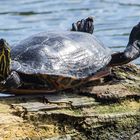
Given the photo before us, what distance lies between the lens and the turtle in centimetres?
449

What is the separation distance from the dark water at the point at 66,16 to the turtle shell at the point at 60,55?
306cm

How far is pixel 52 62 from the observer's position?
15.1 ft

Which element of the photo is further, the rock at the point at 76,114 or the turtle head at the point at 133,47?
the turtle head at the point at 133,47

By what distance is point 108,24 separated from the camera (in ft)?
30.9

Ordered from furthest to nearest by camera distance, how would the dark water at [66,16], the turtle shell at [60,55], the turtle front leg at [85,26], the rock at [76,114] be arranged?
the dark water at [66,16] < the turtle front leg at [85,26] < the turtle shell at [60,55] < the rock at [76,114]

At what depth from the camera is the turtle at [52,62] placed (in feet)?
14.7

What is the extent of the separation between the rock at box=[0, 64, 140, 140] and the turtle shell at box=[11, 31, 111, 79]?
0.16 metres

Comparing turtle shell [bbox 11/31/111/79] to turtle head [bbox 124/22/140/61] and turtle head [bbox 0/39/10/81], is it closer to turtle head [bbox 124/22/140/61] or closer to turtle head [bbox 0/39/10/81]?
turtle head [bbox 0/39/10/81]

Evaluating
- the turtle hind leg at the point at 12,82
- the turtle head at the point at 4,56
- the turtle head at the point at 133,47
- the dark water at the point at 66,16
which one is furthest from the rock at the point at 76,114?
the dark water at the point at 66,16

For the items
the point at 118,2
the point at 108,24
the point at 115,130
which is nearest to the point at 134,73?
the point at 115,130

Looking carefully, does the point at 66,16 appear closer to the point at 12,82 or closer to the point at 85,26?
the point at 85,26

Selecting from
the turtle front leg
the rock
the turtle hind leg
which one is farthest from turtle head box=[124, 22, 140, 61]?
the turtle hind leg

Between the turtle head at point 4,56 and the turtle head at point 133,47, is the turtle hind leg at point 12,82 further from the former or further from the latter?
the turtle head at point 133,47

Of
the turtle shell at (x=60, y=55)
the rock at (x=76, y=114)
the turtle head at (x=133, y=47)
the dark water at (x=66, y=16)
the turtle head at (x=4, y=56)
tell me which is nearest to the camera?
the rock at (x=76, y=114)
